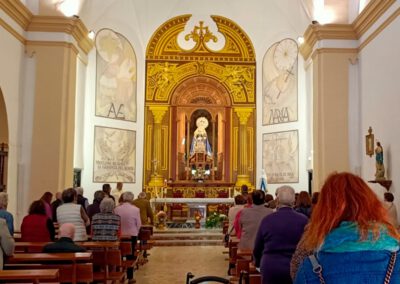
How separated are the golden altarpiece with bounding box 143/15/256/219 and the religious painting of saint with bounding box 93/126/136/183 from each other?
662mm

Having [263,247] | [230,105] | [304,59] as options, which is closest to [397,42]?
[304,59]

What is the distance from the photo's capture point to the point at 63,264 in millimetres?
5070

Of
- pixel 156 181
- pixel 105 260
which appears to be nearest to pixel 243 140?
pixel 156 181

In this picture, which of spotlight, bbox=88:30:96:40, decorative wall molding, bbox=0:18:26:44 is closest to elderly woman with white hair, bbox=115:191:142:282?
decorative wall molding, bbox=0:18:26:44

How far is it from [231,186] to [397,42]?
28.5ft

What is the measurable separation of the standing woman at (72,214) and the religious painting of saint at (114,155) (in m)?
9.29

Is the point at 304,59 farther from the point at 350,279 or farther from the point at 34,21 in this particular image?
the point at 350,279

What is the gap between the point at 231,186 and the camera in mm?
17484

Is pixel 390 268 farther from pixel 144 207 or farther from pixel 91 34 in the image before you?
pixel 91 34

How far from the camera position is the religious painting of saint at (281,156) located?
16.4 m

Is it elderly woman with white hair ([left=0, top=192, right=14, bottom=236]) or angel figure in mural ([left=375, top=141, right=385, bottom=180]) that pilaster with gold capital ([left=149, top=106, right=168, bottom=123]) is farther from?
elderly woman with white hair ([left=0, top=192, right=14, bottom=236])

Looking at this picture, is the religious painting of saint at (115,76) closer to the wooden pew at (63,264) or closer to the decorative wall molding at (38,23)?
the decorative wall molding at (38,23)

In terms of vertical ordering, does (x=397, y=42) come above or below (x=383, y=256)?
above

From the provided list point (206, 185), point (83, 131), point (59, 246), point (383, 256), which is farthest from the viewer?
point (206, 185)
